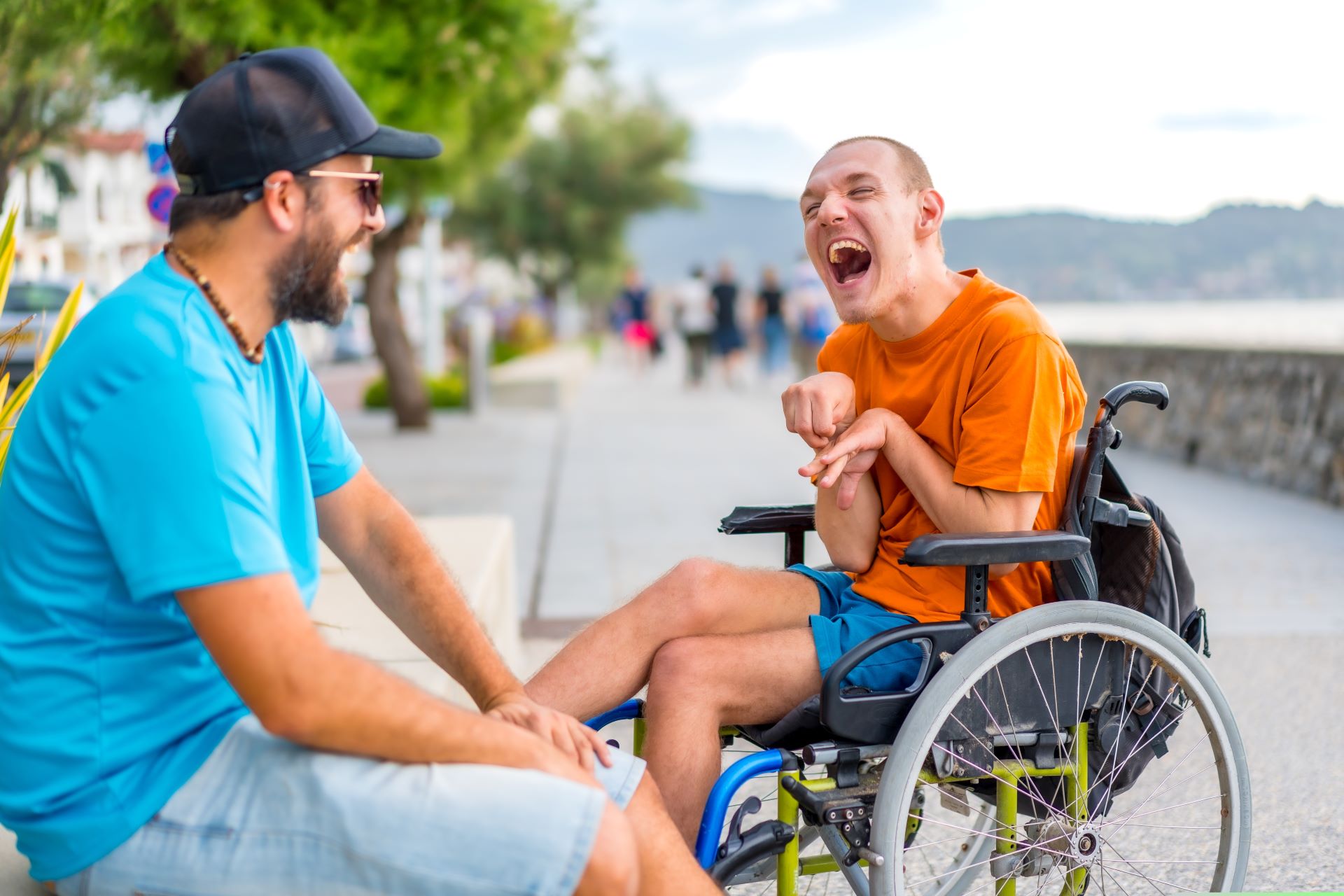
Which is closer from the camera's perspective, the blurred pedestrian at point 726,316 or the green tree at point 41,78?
the green tree at point 41,78

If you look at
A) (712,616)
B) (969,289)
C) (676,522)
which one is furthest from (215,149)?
(676,522)

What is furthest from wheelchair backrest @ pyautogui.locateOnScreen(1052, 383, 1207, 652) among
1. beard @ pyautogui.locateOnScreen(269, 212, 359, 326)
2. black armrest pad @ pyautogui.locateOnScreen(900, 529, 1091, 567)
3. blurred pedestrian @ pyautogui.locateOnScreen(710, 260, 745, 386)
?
blurred pedestrian @ pyautogui.locateOnScreen(710, 260, 745, 386)

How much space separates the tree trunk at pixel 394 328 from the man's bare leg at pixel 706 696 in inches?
418

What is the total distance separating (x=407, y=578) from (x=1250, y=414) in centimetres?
909

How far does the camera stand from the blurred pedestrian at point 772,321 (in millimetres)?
19875

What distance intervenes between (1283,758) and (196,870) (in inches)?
138

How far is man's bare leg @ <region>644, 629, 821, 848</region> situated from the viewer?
7.79 feet

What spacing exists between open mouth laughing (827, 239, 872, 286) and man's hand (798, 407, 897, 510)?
29cm

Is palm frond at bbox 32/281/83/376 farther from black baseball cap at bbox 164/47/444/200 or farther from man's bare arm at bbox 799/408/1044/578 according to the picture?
man's bare arm at bbox 799/408/1044/578

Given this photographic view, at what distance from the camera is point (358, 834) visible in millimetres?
1771

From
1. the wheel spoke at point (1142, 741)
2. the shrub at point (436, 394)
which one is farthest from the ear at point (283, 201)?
the shrub at point (436, 394)

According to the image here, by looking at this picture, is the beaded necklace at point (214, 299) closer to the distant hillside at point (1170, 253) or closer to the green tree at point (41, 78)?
the green tree at point (41, 78)

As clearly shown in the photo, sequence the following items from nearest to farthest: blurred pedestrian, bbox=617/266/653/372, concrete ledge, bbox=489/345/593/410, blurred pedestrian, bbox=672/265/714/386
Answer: concrete ledge, bbox=489/345/593/410, blurred pedestrian, bbox=672/265/714/386, blurred pedestrian, bbox=617/266/653/372

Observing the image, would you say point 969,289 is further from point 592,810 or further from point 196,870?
point 196,870
